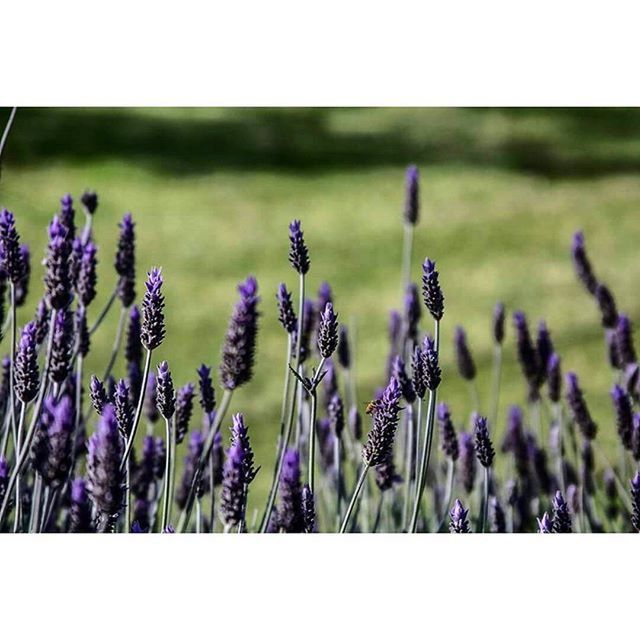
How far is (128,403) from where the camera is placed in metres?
1.15

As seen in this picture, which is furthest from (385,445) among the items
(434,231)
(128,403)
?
(434,231)

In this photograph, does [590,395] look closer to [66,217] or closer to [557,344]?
[557,344]

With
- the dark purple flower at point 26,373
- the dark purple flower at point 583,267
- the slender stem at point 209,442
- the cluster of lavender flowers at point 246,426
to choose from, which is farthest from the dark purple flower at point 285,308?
the dark purple flower at point 583,267

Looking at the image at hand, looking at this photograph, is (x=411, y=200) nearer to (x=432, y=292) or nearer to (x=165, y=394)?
(x=432, y=292)

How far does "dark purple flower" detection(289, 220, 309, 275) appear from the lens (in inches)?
48.6

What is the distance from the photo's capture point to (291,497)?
1099 mm

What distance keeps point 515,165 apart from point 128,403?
6.57ft

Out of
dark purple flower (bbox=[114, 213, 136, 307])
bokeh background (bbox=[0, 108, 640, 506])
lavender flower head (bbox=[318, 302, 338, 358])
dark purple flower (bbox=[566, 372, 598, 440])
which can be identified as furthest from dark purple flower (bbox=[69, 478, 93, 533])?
bokeh background (bbox=[0, 108, 640, 506])

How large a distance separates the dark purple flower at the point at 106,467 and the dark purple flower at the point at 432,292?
0.43m

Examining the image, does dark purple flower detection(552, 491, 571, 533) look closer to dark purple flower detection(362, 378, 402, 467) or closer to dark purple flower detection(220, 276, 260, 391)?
dark purple flower detection(362, 378, 402, 467)

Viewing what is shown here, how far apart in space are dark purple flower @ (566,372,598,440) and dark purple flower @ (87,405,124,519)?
86cm

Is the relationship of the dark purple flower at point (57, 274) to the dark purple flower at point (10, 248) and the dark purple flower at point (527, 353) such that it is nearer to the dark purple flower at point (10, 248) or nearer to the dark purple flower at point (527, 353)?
the dark purple flower at point (10, 248)

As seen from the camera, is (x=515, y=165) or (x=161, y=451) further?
(x=515, y=165)
